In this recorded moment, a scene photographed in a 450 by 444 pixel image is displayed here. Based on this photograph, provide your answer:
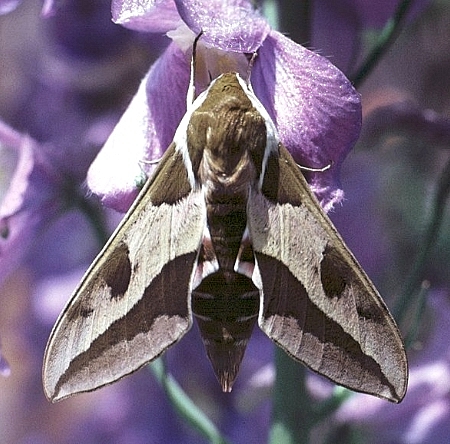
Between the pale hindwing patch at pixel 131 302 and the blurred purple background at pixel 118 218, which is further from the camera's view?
the blurred purple background at pixel 118 218

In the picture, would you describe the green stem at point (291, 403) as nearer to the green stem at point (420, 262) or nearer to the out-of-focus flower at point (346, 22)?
the green stem at point (420, 262)

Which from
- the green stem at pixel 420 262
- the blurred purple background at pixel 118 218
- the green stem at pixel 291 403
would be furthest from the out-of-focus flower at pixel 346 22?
the green stem at pixel 291 403

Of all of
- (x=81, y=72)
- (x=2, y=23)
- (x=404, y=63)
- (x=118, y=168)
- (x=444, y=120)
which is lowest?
(x=404, y=63)

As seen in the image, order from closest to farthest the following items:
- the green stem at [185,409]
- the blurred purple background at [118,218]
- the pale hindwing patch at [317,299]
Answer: the pale hindwing patch at [317,299] → the green stem at [185,409] → the blurred purple background at [118,218]

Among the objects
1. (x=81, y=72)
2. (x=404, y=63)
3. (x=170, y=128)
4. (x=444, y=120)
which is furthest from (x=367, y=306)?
(x=404, y=63)

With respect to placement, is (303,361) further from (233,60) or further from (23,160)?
(23,160)

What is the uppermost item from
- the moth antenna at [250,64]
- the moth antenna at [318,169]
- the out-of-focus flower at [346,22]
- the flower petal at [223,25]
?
the flower petal at [223,25]

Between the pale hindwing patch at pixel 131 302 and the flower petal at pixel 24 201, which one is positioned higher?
the pale hindwing patch at pixel 131 302

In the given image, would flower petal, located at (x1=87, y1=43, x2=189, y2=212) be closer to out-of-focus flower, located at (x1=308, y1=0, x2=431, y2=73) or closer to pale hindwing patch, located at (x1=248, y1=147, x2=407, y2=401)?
pale hindwing patch, located at (x1=248, y1=147, x2=407, y2=401)
